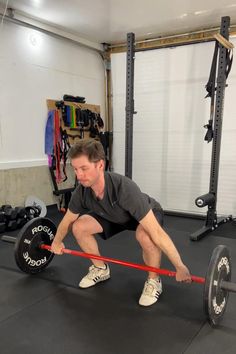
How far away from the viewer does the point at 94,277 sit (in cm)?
221

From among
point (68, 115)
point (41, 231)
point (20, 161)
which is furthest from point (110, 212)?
point (68, 115)

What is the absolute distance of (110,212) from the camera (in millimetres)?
1943

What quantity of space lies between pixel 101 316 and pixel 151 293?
35 cm

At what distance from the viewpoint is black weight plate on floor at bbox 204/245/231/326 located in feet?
5.02

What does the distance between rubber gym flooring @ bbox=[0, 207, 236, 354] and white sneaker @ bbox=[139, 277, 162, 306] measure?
0.04 meters

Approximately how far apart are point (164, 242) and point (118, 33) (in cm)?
363

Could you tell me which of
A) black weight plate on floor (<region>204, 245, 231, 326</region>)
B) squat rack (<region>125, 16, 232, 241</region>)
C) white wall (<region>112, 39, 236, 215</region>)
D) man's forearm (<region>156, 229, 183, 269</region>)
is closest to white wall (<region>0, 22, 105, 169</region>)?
white wall (<region>112, 39, 236, 215</region>)

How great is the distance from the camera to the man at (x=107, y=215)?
168 centimetres

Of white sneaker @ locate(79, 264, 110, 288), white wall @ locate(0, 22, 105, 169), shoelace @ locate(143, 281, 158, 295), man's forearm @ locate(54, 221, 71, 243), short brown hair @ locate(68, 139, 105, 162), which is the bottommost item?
white sneaker @ locate(79, 264, 110, 288)

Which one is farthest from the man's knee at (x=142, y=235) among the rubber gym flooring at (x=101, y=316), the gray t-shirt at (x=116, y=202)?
the rubber gym flooring at (x=101, y=316)

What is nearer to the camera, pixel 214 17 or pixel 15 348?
pixel 15 348

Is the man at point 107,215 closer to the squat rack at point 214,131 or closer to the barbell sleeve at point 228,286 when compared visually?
the barbell sleeve at point 228,286

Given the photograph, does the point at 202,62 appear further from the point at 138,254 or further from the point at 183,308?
the point at 183,308

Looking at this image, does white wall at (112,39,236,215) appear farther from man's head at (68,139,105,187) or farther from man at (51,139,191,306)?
man's head at (68,139,105,187)
